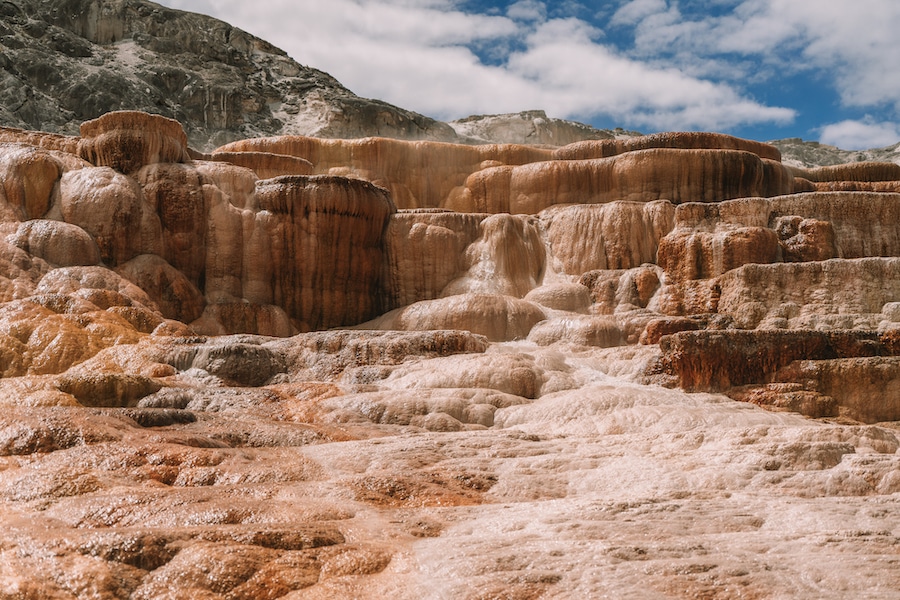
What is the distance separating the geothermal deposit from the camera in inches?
165

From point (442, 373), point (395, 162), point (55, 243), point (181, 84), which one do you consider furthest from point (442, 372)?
point (181, 84)

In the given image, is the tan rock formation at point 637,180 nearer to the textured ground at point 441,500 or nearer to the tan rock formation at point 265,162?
the tan rock formation at point 265,162

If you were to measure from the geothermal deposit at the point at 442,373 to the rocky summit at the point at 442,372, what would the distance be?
3 cm

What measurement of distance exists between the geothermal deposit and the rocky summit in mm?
35

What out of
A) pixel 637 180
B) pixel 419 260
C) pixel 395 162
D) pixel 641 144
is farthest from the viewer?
pixel 395 162

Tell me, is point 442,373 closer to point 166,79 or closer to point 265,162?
point 265,162

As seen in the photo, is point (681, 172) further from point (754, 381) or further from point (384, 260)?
point (754, 381)

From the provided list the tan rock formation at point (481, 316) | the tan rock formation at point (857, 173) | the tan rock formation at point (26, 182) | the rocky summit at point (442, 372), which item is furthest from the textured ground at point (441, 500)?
the tan rock formation at point (857, 173)

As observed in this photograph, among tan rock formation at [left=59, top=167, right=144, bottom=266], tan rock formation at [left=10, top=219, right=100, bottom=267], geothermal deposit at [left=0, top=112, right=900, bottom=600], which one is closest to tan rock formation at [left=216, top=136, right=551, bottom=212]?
geothermal deposit at [left=0, top=112, right=900, bottom=600]

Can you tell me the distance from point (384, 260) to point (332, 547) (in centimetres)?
1365

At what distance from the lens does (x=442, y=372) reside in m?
10.9

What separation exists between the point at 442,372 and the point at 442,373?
3 cm

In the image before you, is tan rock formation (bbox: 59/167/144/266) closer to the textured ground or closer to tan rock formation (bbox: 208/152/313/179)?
tan rock formation (bbox: 208/152/313/179)

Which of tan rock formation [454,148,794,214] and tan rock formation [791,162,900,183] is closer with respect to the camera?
tan rock formation [454,148,794,214]
